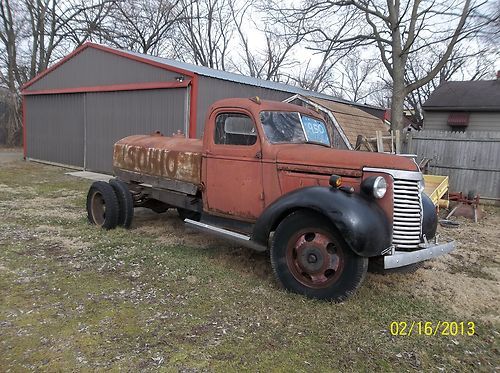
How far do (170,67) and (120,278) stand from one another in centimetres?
748

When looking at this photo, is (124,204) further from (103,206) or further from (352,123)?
(352,123)

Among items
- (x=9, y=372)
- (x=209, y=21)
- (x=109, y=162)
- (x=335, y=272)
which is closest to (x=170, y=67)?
(x=109, y=162)

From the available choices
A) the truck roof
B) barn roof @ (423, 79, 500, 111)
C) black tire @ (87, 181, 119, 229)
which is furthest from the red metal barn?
barn roof @ (423, 79, 500, 111)

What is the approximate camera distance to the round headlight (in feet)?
11.9

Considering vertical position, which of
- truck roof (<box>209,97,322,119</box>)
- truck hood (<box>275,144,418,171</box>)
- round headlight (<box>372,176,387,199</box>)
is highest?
truck roof (<box>209,97,322,119</box>)

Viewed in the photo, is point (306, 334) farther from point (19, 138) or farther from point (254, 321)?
point (19, 138)

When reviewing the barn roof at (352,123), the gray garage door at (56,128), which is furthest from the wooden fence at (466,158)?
the gray garage door at (56,128)

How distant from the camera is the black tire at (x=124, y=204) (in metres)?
6.01

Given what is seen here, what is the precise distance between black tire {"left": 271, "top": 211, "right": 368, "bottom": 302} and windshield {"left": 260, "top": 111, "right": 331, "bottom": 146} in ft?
3.47

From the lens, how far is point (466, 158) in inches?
405

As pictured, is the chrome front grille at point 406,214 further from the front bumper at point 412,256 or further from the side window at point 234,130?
the side window at point 234,130

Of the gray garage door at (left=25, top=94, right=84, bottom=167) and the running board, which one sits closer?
the running board

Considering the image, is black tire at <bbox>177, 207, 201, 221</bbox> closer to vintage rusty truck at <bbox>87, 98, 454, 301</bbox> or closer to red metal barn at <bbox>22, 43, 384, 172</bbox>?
vintage rusty truck at <bbox>87, 98, 454, 301</bbox>

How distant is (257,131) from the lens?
14.9 ft
